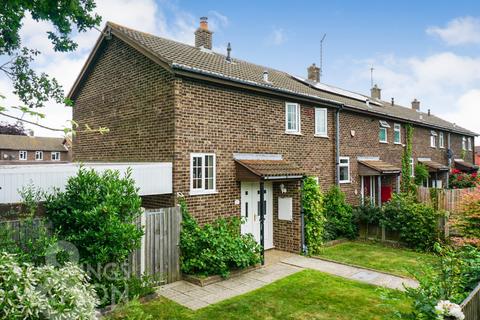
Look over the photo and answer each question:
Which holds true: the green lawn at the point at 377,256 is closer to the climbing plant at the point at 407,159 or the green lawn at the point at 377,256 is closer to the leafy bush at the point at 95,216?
the leafy bush at the point at 95,216

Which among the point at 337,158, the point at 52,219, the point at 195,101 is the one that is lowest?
the point at 52,219

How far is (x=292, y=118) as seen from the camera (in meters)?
13.5

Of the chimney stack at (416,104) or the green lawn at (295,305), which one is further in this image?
the chimney stack at (416,104)

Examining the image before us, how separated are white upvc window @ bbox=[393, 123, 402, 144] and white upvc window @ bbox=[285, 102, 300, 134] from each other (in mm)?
10163

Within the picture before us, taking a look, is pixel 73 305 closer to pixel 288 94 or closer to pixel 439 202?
pixel 288 94

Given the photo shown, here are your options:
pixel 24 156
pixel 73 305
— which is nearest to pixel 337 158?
pixel 73 305

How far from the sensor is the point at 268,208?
12.5m

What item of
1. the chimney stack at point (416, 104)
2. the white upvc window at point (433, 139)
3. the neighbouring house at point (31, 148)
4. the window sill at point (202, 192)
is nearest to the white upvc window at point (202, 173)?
the window sill at point (202, 192)

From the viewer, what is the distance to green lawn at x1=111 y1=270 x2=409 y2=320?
22.1 ft

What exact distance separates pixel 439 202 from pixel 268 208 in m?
6.89


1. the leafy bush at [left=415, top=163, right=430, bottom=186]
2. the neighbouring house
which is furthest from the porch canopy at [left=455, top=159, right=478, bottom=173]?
the neighbouring house

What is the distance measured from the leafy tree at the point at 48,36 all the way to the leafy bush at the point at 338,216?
10.8m

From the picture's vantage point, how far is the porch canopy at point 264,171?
1032 cm

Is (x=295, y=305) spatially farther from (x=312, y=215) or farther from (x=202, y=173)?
(x=312, y=215)
